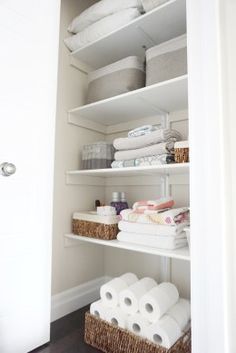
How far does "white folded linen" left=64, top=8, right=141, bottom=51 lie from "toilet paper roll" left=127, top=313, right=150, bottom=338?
4.63 ft

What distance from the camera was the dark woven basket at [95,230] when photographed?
→ 4.32 feet

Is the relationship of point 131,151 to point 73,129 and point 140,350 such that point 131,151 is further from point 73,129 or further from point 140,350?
point 140,350

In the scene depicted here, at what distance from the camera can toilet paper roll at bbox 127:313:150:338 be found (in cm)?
101

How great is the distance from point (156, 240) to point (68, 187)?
637mm

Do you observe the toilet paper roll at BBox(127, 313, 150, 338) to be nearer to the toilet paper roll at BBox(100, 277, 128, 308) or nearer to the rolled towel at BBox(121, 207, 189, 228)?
the toilet paper roll at BBox(100, 277, 128, 308)

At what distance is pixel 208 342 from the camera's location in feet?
2.57

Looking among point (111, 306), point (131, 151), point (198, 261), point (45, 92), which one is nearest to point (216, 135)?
point (198, 261)

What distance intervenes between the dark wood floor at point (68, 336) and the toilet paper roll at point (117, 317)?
14 cm

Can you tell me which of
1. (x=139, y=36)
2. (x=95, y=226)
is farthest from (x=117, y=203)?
(x=139, y=36)

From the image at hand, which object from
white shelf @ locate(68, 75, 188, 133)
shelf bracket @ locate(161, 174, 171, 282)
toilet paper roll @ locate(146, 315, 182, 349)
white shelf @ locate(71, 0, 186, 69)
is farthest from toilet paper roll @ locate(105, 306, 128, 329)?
white shelf @ locate(71, 0, 186, 69)

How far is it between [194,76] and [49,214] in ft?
2.73

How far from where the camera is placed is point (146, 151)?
1.23 m

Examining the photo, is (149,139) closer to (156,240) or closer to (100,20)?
(156,240)

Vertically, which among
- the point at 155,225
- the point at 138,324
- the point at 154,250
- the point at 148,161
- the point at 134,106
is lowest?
the point at 138,324
